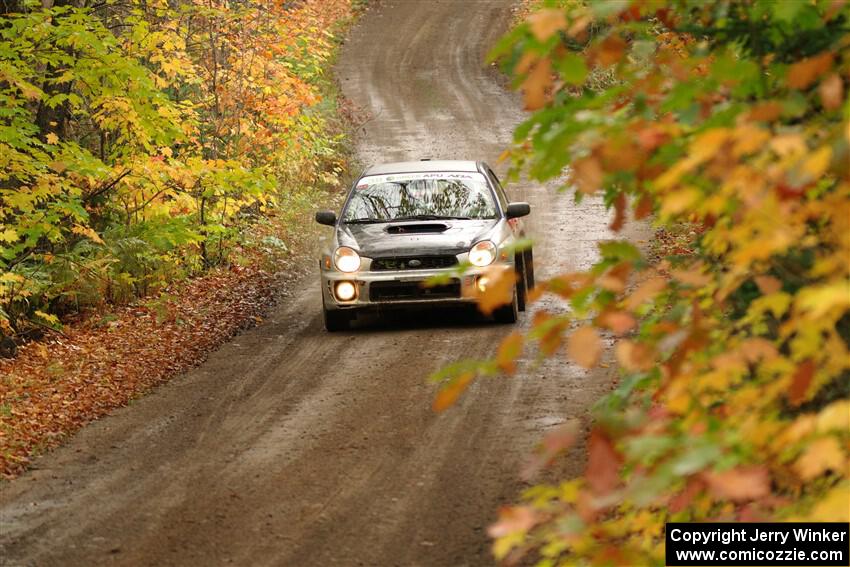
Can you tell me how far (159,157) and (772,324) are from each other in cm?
1060

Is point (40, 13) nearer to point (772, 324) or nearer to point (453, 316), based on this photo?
point (453, 316)

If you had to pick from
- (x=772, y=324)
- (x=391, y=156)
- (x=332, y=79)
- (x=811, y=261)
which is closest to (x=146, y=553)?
(x=772, y=324)

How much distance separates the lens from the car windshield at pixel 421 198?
1234 centimetres

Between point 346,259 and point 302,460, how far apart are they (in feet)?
14.1

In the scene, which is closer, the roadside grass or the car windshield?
the roadside grass

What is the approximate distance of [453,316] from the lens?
41.4 ft

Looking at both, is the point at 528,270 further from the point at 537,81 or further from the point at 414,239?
the point at 537,81

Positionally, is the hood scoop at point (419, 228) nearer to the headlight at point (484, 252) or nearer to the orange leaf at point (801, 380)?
the headlight at point (484, 252)

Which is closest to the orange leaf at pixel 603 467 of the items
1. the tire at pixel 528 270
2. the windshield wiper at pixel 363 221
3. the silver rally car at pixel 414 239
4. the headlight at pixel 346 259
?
the silver rally car at pixel 414 239

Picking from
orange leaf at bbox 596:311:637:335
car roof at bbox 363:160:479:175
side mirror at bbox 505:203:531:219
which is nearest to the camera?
orange leaf at bbox 596:311:637:335

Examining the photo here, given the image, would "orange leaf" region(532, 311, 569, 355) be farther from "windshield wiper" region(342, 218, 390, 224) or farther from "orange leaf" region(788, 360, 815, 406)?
"windshield wiper" region(342, 218, 390, 224)

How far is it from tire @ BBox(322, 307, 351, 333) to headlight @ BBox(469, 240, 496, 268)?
1699 millimetres

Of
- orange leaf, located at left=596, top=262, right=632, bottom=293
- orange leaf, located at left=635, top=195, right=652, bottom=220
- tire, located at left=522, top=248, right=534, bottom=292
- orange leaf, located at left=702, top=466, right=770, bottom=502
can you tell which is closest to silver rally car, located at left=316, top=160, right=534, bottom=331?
tire, located at left=522, top=248, right=534, bottom=292

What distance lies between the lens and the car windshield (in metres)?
12.3
